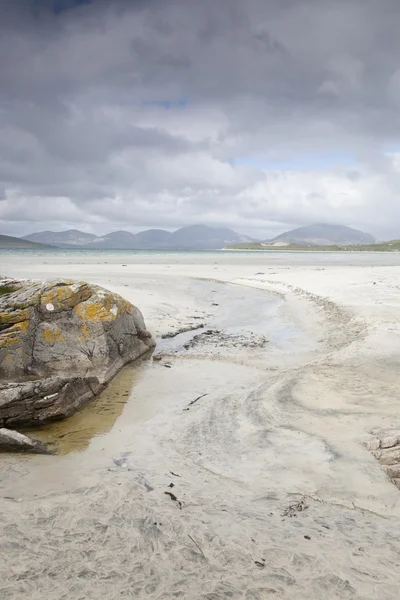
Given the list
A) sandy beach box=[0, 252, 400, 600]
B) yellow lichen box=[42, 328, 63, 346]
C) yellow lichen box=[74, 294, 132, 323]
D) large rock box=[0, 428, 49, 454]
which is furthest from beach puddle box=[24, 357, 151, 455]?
yellow lichen box=[74, 294, 132, 323]

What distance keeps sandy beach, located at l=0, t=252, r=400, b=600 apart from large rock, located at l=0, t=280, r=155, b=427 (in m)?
0.52

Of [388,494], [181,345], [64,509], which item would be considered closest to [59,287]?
[181,345]

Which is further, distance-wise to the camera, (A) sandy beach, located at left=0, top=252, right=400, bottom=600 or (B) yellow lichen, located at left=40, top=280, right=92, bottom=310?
(B) yellow lichen, located at left=40, top=280, right=92, bottom=310

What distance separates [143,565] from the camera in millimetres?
3943

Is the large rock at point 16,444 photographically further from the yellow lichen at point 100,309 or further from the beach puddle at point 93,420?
the yellow lichen at point 100,309

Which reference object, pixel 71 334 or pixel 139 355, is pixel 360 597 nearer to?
pixel 71 334

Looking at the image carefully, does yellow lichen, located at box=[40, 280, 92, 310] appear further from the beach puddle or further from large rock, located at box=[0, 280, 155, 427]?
the beach puddle

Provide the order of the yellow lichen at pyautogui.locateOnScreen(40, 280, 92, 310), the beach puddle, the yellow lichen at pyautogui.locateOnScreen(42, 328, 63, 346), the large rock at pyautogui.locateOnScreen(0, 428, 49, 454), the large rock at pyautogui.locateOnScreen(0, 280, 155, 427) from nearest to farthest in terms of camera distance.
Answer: the large rock at pyautogui.locateOnScreen(0, 428, 49, 454)
the beach puddle
the large rock at pyautogui.locateOnScreen(0, 280, 155, 427)
the yellow lichen at pyautogui.locateOnScreen(42, 328, 63, 346)
the yellow lichen at pyautogui.locateOnScreen(40, 280, 92, 310)

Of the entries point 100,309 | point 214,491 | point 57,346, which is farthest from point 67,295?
point 214,491

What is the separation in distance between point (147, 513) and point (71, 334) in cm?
683

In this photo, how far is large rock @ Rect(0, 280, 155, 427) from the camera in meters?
7.77

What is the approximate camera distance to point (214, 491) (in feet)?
17.6

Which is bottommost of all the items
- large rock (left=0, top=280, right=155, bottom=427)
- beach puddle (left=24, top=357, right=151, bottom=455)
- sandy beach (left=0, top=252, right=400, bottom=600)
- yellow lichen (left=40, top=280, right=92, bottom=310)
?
beach puddle (left=24, top=357, right=151, bottom=455)

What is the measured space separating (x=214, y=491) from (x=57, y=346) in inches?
253
